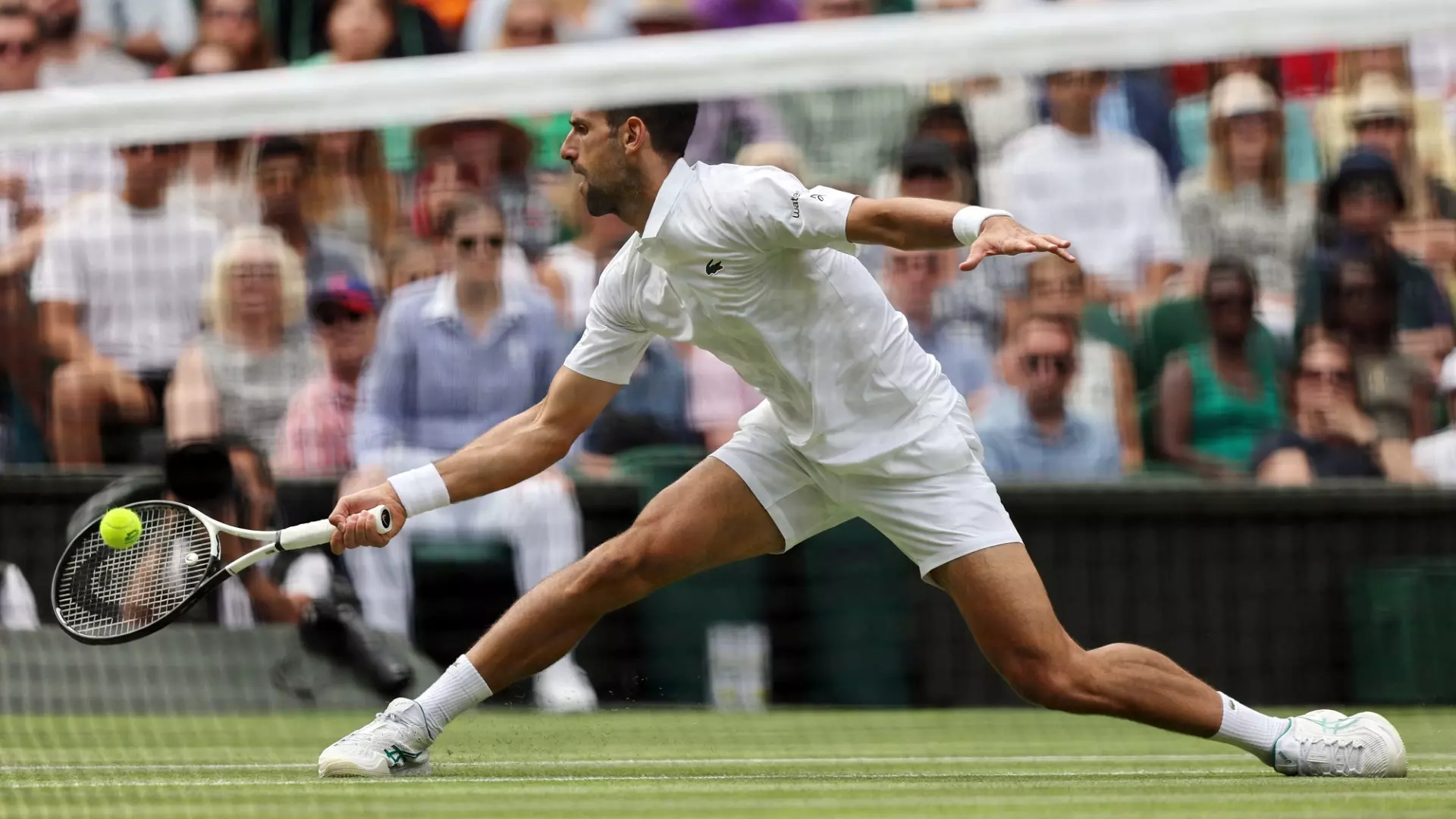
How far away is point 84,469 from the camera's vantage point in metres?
9.58

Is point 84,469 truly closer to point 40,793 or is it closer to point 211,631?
point 211,631

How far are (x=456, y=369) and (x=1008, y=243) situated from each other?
5104mm

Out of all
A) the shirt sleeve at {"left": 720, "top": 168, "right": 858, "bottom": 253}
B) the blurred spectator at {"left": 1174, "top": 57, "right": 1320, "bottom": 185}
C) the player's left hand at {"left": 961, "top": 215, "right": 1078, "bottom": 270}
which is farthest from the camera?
the blurred spectator at {"left": 1174, "top": 57, "right": 1320, "bottom": 185}

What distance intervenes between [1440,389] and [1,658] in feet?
20.9

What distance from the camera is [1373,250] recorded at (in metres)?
9.48

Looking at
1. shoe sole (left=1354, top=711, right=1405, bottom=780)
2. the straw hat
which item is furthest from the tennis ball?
the straw hat

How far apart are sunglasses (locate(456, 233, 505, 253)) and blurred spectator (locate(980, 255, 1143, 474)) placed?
2333 mm

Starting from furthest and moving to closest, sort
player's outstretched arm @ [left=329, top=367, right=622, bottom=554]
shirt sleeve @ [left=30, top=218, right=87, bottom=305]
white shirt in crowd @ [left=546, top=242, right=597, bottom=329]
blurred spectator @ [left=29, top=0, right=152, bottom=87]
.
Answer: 1. blurred spectator @ [left=29, top=0, right=152, bottom=87]
2. shirt sleeve @ [left=30, top=218, right=87, bottom=305]
3. white shirt in crowd @ [left=546, top=242, right=597, bottom=329]
4. player's outstretched arm @ [left=329, top=367, right=622, bottom=554]

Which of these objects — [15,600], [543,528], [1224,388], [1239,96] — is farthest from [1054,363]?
[15,600]

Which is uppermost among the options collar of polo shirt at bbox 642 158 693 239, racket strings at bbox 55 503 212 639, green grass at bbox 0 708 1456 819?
collar of polo shirt at bbox 642 158 693 239

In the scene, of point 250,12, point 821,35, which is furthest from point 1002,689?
point 250,12

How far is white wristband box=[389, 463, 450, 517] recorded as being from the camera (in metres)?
5.78

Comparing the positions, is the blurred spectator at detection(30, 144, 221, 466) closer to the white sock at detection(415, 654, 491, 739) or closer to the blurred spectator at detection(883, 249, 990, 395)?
the blurred spectator at detection(883, 249, 990, 395)

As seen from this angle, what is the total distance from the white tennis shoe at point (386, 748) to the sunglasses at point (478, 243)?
398 cm
